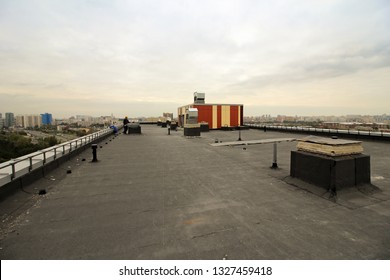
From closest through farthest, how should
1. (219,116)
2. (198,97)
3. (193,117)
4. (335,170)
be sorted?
1. (335,170)
2. (193,117)
3. (219,116)
4. (198,97)

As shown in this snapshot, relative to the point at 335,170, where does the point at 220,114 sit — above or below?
above

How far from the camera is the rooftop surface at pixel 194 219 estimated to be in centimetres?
370

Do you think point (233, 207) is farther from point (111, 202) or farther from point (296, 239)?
point (111, 202)

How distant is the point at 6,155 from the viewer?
117ft

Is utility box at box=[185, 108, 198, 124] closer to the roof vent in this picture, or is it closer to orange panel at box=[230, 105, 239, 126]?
orange panel at box=[230, 105, 239, 126]

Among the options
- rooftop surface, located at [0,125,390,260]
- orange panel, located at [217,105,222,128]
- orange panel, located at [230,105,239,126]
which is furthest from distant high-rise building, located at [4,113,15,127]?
rooftop surface, located at [0,125,390,260]

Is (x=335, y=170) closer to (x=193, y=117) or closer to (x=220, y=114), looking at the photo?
(x=193, y=117)

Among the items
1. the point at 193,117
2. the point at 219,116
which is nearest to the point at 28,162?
the point at 193,117

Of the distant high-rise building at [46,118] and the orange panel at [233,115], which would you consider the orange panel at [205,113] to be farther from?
the distant high-rise building at [46,118]

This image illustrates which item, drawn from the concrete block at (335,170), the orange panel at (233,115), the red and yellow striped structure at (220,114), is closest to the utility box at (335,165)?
the concrete block at (335,170)

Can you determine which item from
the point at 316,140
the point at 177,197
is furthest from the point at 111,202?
the point at 316,140

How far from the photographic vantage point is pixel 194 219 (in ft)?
16.1

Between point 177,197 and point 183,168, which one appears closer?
point 177,197
